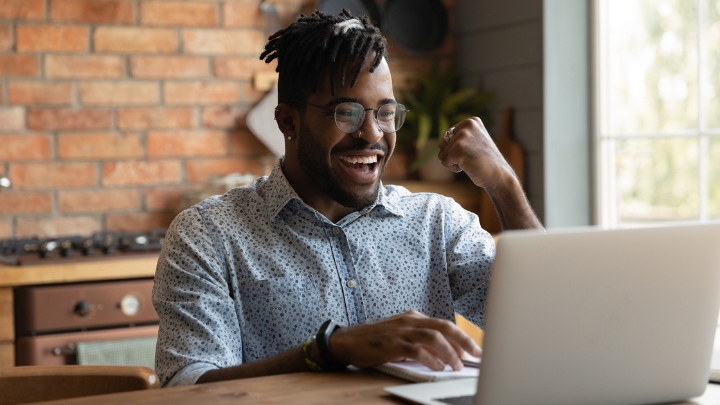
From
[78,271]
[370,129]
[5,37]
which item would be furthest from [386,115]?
[5,37]

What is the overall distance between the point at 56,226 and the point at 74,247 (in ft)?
1.01

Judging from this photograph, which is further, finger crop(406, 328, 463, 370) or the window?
the window

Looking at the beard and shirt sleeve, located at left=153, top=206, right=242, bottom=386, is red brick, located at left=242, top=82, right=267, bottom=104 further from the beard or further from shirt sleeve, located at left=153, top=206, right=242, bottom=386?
shirt sleeve, located at left=153, top=206, right=242, bottom=386

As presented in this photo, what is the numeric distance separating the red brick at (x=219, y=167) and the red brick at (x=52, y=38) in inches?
22.2

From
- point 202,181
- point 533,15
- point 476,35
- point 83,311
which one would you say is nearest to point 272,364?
point 83,311

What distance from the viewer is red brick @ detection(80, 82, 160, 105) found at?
10.2ft

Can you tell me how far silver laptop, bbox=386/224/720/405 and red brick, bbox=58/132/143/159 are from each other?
7.39 ft

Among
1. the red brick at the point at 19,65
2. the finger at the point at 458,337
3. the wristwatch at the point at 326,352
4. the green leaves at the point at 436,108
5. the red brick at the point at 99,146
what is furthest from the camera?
the green leaves at the point at 436,108

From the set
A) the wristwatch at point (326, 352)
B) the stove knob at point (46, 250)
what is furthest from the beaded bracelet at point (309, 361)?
the stove knob at point (46, 250)

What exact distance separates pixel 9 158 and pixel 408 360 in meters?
2.11

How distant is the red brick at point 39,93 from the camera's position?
3004 millimetres

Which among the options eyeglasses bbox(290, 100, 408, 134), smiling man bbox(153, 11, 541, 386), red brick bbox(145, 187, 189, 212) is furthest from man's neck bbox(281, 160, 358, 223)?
red brick bbox(145, 187, 189, 212)

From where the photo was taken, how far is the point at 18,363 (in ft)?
Answer: 8.32

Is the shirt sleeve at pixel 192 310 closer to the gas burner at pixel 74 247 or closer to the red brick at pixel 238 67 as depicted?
the gas burner at pixel 74 247
